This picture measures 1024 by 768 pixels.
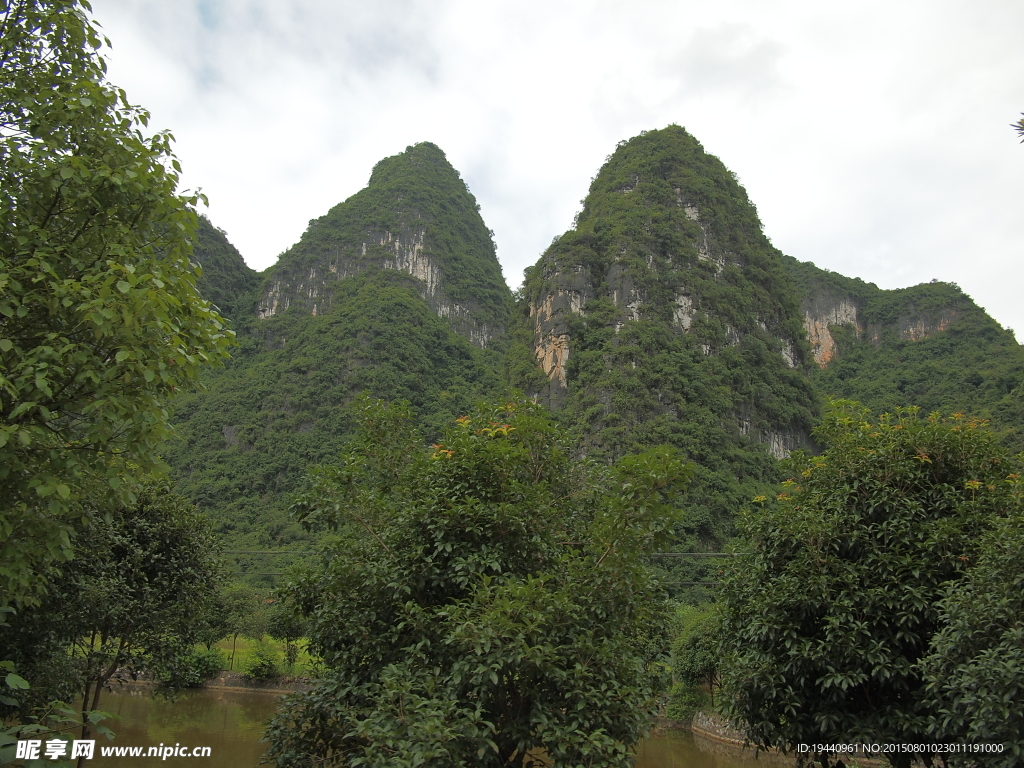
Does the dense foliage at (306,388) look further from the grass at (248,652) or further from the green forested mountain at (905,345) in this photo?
the green forested mountain at (905,345)

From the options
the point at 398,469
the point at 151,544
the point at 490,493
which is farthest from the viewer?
the point at 151,544

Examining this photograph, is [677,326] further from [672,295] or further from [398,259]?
[398,259]

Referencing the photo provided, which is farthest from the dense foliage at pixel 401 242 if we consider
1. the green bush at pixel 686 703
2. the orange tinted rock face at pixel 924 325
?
the green bush at pixel 686 703

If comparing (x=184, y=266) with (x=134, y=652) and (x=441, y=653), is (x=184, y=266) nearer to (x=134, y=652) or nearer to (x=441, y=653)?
(x=441, y=653)

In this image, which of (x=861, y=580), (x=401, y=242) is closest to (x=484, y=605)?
(x=861, y=580)

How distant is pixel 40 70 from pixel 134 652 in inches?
401

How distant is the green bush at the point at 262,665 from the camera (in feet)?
93.7

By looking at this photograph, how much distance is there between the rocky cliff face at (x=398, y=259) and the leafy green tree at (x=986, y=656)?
283 feet

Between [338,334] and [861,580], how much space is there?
75732 millimetres

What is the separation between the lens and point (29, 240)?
409 centimetres

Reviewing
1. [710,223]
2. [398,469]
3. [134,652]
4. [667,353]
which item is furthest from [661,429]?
[398,469]

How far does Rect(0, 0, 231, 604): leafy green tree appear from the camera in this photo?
3750 mm

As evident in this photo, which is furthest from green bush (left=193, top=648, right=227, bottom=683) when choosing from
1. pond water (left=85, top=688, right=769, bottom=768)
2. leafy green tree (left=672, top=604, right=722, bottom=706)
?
leafy green tree (left=672, top=604, right=722, bottom=706)

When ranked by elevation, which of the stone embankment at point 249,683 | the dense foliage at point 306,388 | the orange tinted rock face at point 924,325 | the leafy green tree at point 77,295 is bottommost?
the stone embankment at point 249,683
